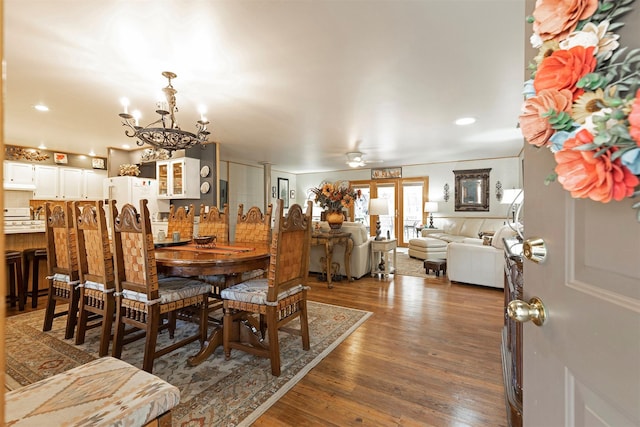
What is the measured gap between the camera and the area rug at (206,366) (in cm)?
158

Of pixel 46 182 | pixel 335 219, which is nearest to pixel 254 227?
pixel 335 219

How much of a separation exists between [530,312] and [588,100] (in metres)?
0.44

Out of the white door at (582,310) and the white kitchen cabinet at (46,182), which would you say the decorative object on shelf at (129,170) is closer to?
the white kitchen cabinet at (46,182)

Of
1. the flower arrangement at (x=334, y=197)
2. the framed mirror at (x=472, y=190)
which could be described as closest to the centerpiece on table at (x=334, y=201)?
the flower arrangement at (x=334, y=197)

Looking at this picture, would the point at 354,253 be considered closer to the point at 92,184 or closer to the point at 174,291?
the point at 174,291

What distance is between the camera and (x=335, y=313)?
10.1 feet

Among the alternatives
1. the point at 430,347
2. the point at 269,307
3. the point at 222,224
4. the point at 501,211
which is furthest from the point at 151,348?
the point at 501,211

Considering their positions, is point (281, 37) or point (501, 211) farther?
point (501, 211)

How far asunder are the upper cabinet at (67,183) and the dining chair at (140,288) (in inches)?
216

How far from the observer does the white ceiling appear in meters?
1.73

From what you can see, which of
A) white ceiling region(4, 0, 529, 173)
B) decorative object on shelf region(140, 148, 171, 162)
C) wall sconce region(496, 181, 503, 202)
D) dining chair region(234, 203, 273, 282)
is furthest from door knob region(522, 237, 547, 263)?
wall sconce region(496, 181, 503, 202)

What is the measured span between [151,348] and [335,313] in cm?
179

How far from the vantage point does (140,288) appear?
1.91 metres

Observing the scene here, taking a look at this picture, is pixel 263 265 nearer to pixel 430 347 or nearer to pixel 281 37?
pixel 430 347
